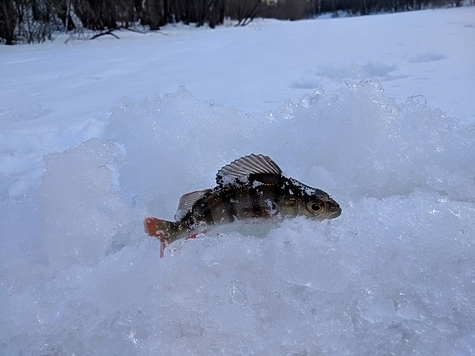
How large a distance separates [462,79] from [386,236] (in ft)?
9.75

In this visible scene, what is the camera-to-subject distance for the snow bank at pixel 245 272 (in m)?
1.34

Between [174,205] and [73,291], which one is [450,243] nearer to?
[174,205]

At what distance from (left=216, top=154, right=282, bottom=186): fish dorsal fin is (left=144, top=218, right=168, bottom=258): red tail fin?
281 mm

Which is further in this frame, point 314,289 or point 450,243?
point 450,243

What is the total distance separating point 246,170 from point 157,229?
408 millimetres

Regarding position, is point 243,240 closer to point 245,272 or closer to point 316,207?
point 245,272

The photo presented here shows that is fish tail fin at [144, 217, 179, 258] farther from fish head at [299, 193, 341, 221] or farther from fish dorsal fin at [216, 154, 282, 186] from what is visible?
fish head at [299, 193, 341, 221]

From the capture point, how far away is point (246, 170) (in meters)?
1.66

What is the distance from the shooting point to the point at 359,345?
1300mm

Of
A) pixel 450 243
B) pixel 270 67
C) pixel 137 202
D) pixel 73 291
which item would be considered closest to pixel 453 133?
pixel 450 243

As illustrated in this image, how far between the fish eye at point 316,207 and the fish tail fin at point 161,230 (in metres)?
0.51

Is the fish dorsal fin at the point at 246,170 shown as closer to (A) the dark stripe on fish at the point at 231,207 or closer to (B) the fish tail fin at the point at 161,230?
(A) the dark stripe on fish at the point at 231,207

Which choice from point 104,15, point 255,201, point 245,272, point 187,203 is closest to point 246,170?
point 255,201

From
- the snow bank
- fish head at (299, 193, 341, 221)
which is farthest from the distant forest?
fish head at (299, 193, 341, 221)
